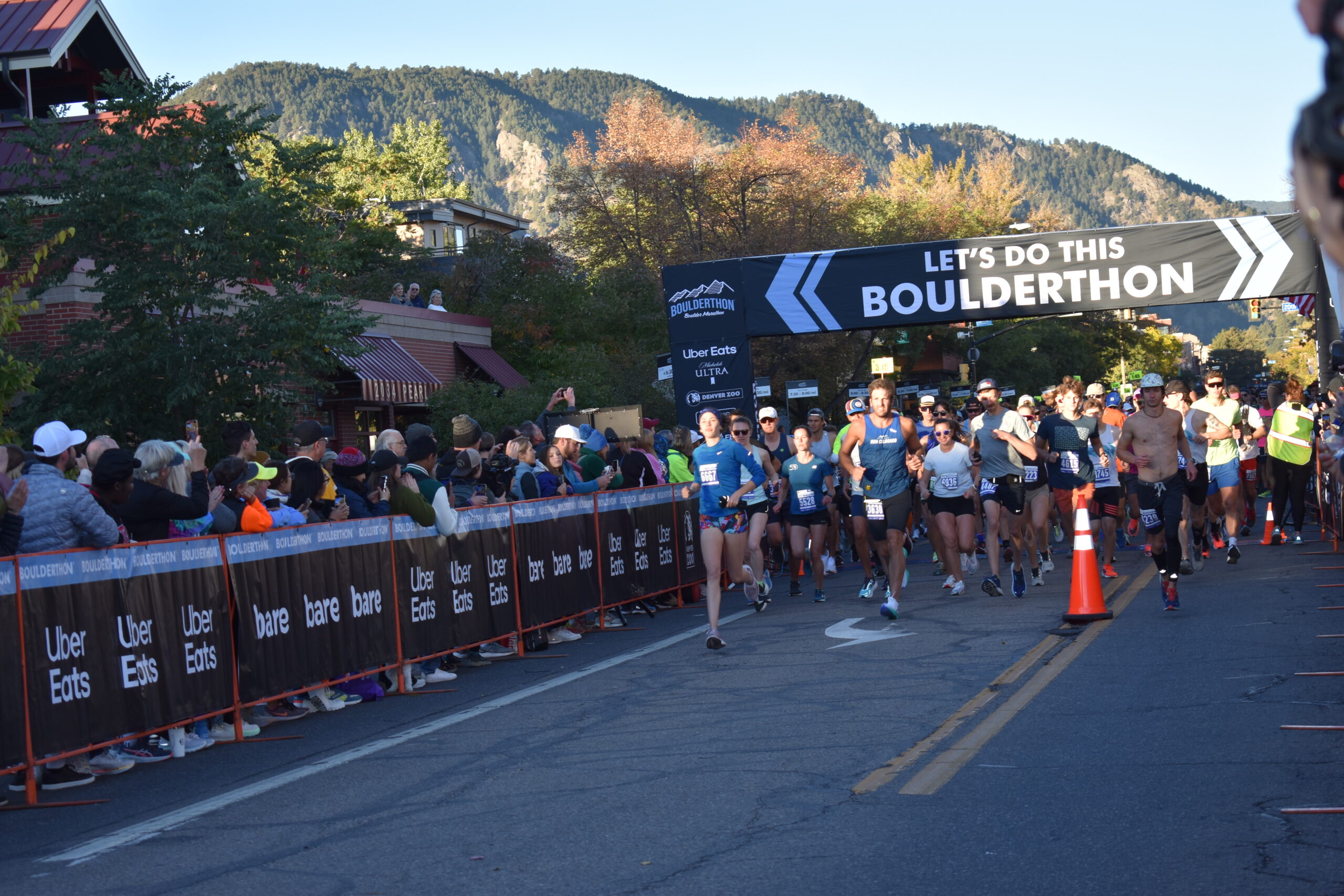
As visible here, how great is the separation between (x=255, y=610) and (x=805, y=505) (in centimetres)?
799

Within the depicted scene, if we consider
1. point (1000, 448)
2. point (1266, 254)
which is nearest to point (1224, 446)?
point (1000, 448)

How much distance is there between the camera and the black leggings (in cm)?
1788

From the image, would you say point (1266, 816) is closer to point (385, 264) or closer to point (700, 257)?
point (700, 257)

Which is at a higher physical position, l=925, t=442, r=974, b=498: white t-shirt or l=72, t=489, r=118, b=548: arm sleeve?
l=72, t=489, r=118, b=548: arm sleeve

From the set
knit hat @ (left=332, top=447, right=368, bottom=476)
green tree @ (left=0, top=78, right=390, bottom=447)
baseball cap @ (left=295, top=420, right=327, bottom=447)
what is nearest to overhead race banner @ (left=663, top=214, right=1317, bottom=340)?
green tree @ (left=0, top=78, right=390, bottom=447)

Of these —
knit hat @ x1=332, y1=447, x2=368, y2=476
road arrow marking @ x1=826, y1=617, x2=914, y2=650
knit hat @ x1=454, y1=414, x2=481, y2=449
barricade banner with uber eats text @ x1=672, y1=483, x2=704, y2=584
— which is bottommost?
road arrow marking @ x1=826, y1=617, x2=914, y2=650

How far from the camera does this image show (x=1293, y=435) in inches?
701

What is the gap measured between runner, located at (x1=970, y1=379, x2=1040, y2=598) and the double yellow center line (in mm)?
2559

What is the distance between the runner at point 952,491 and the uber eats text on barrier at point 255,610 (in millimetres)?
3469

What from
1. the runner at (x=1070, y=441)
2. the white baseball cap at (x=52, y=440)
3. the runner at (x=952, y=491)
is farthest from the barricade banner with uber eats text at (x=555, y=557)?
the runner at (x=1070, y=441)

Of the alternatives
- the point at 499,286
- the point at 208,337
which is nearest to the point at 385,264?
the point at 499,286

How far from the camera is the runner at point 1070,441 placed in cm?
1527

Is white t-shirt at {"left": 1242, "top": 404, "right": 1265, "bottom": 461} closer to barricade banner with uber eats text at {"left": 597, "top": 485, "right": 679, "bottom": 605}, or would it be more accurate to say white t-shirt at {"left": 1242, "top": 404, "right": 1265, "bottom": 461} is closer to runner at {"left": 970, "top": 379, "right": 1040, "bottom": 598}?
runner at {"left": 970, "top": 379, "right": 1040, "bottom": 598}

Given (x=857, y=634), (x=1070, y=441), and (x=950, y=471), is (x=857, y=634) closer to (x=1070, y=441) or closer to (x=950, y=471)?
(x=950, y=471)
